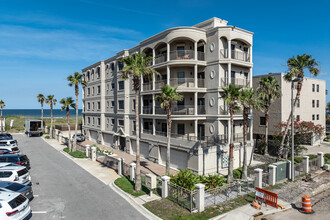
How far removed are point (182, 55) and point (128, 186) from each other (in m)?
16.1

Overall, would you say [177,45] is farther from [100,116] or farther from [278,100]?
[100,116]

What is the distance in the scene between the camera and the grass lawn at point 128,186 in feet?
54.2

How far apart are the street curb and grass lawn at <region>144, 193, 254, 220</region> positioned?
0.27m

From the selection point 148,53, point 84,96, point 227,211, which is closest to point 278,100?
point 148,53

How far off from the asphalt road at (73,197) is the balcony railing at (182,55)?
1611 cm

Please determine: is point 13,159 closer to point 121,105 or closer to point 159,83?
point 121,105

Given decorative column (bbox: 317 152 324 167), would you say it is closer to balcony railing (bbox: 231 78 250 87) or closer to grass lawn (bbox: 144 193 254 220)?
balcony railing (bbox: 231 78 250 87)

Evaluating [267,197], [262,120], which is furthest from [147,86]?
[267,197]

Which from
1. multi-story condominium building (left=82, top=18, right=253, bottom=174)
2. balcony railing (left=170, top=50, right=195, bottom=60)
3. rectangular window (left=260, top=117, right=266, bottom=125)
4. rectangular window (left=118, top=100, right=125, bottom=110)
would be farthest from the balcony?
rectangular window (left=118, top=100, right=125, bottom=110)

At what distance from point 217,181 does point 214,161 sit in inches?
218

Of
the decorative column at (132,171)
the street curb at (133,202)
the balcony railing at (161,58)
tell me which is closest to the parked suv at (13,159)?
the street curb at (133,202)

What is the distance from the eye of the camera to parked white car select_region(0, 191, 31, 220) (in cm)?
1053

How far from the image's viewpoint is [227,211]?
533 inches

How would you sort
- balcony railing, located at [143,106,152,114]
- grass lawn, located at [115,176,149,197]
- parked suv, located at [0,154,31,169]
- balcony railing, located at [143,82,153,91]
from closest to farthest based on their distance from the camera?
grass lawn, located at [115,176,149,197] → parked suv, located at [0,154,31,169] → balcony railing, located at [143,82,153,91] → balcony railing, located at [143,106,152,114]
